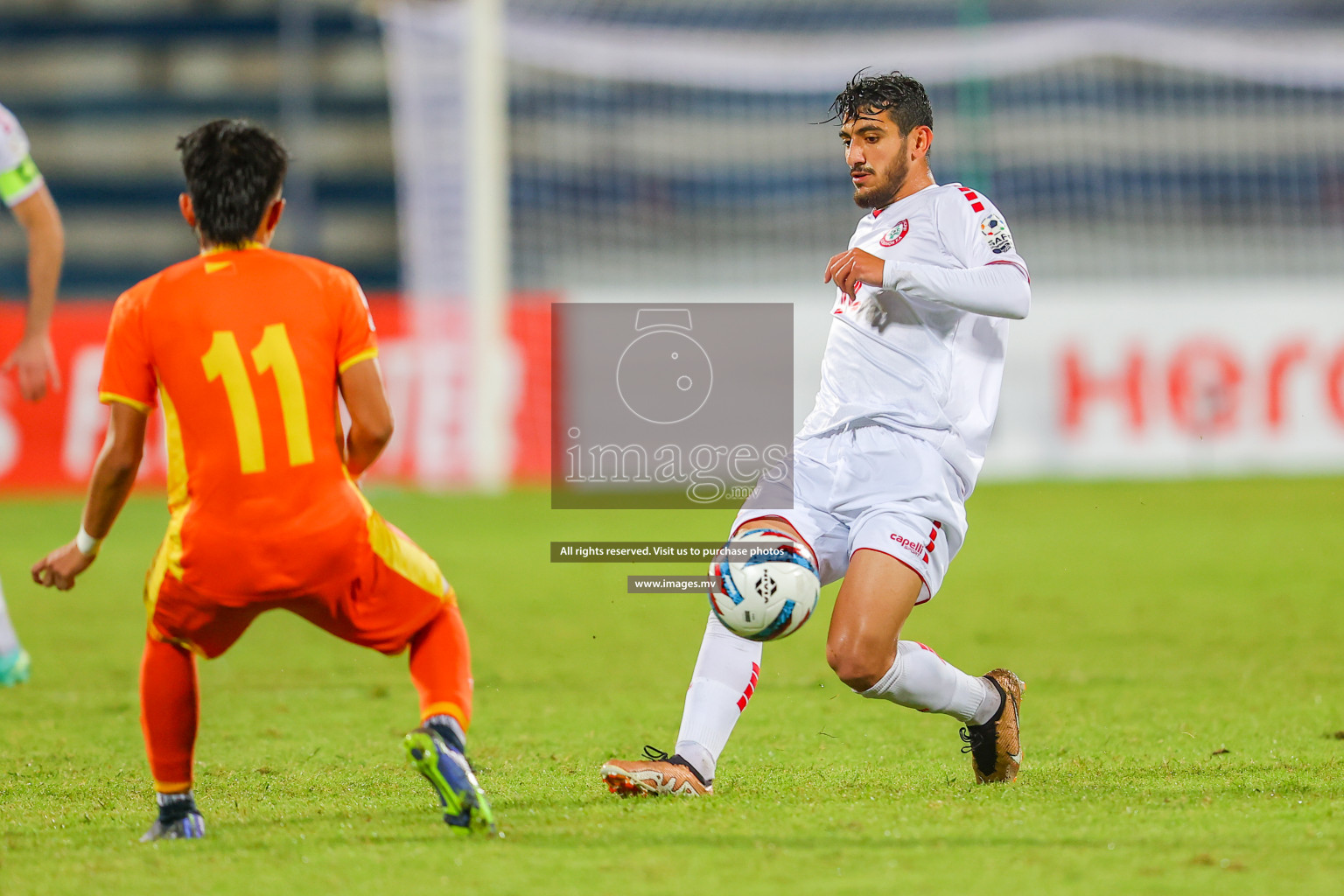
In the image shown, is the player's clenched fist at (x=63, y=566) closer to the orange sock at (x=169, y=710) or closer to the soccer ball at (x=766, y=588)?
the orange sock at (x=169, y=710)

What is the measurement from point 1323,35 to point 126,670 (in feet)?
61.4

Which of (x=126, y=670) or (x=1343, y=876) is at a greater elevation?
(x=1343, y=876)

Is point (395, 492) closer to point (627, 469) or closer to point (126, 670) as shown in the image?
point (627, 469)

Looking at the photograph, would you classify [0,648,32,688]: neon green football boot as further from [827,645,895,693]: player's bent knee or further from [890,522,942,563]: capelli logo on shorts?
[890,522,942,563]: capelli logo on shorts

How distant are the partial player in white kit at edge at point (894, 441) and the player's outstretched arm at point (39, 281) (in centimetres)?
206

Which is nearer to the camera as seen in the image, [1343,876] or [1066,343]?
[1343,876]

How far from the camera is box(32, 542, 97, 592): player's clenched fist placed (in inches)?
141

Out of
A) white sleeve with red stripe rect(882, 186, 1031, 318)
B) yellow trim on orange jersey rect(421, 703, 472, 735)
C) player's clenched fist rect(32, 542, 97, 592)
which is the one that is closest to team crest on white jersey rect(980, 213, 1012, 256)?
white sleeve with red stripe rect(882, 186, 1031, 318)

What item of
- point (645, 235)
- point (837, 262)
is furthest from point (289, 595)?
point (645, 235)

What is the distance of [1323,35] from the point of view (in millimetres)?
21047

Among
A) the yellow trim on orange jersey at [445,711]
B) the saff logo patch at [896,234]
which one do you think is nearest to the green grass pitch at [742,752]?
the yellow trim on orange jersey at [445,711]

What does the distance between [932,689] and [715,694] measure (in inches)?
22.1

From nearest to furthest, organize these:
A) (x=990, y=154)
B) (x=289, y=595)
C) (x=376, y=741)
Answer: (x=289, y=595), (x=376, y=741), (x=990, y=154)

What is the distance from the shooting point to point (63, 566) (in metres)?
3.59
